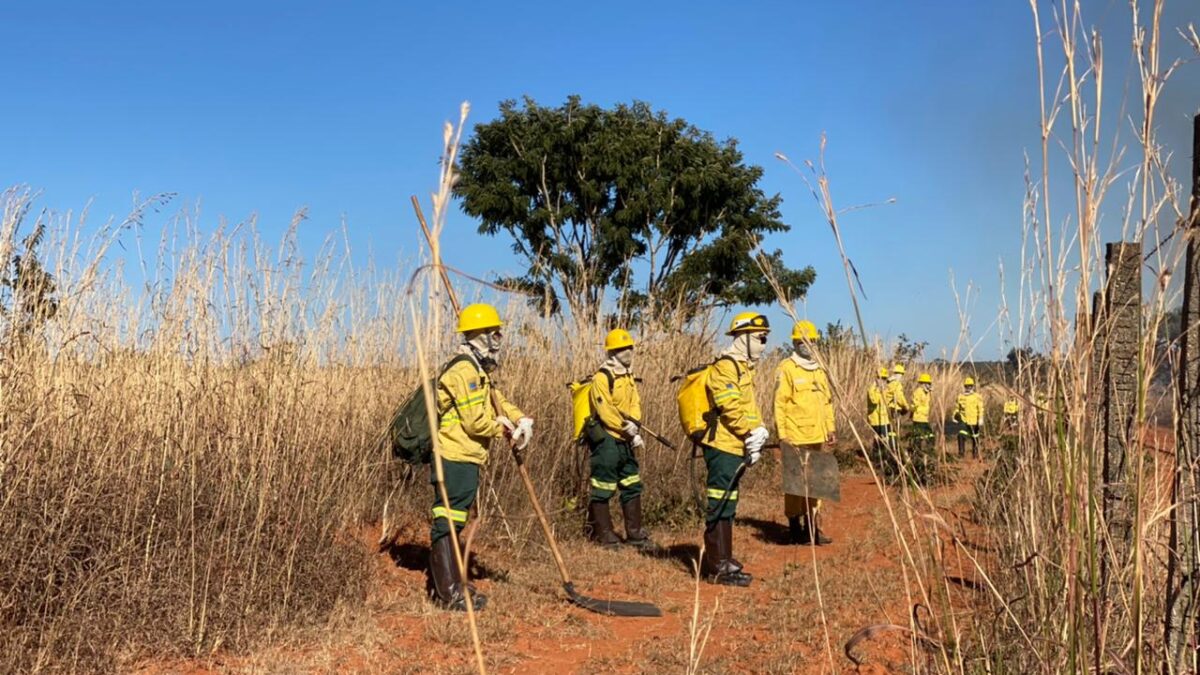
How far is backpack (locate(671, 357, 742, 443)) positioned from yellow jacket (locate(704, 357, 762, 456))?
0.05m

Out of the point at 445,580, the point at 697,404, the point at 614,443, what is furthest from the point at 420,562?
the point at 697,404

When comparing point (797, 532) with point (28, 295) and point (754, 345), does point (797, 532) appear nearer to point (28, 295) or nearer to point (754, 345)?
point (754, 345)

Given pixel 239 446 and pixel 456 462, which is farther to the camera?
pixel 456 462

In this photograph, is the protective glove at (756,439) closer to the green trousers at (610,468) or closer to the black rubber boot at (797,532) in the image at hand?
the green trousers at (610,468)

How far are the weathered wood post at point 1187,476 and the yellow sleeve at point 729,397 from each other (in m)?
4.24

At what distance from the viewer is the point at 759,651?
4.89 meters

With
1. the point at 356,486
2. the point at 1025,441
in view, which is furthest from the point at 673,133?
the point at 1025,441

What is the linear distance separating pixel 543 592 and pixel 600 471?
5.96 ft

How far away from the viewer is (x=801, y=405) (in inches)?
325

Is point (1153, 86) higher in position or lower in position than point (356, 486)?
higher

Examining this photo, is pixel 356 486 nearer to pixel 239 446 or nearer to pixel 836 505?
pixel 239 446

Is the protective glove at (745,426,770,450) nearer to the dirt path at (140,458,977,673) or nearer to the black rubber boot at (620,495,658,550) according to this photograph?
the dirt path at (140,458,977,673)

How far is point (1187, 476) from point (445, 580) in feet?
15.4

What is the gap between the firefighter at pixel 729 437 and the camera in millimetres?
6391
